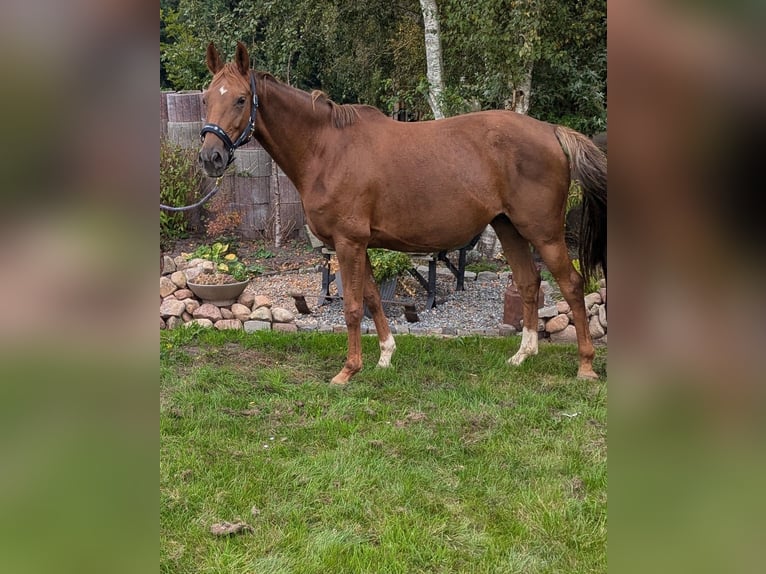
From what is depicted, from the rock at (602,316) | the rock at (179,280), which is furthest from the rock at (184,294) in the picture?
the rock at (602,316)

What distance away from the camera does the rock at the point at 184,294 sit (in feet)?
19.1

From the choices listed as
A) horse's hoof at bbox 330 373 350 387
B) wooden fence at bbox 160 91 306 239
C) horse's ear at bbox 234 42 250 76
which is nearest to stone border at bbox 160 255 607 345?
horse's hoof at bbox 330 373 350 387

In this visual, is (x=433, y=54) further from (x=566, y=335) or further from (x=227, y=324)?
(x=227, y=324)

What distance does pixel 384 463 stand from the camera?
3037mm

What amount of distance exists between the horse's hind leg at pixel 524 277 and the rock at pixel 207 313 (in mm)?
2696

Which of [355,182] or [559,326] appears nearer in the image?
[355,182]

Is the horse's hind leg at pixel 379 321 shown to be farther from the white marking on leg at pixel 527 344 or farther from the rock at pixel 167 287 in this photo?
the rock at pixel 167 287

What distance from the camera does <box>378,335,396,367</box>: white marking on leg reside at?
15.0 ft

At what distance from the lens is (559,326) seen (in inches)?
211

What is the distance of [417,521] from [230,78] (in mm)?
2801
